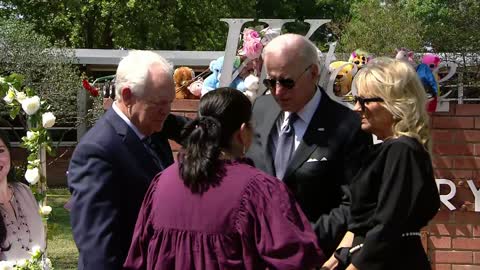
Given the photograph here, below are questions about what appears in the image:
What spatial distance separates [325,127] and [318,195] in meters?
0.31

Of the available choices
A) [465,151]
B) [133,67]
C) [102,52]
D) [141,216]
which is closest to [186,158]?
[141,216]

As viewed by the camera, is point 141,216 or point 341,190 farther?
point 341,190

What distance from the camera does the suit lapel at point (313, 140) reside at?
3361 millimetres

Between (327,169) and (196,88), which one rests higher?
Result: (327,169)

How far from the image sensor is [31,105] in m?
4.62

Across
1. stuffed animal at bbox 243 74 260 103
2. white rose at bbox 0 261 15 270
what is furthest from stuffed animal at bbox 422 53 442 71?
white rose at bbox 0 261 15 270

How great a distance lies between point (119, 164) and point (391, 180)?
1064mm

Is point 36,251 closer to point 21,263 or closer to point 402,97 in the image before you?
point 21,263

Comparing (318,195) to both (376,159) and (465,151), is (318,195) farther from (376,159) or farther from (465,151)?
(465,151)

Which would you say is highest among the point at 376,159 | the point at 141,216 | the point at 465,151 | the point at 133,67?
the point at 133,67

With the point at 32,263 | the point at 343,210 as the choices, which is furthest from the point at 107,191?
the point at 32,263

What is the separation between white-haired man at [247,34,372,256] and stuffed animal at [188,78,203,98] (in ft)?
9.89

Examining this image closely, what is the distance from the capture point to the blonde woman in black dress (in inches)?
116

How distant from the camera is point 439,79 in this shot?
22.2 feet
